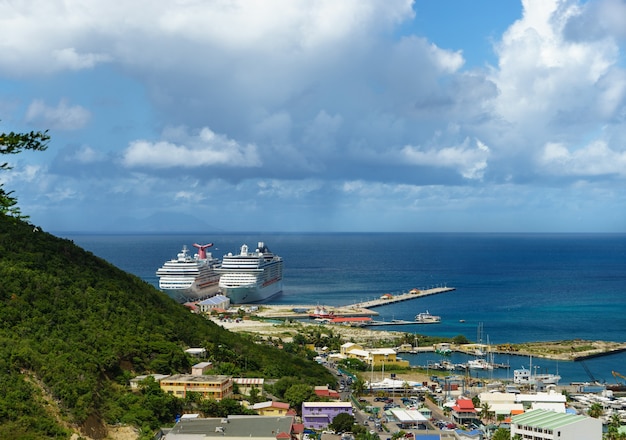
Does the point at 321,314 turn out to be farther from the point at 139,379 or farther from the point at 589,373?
the point at 139,379

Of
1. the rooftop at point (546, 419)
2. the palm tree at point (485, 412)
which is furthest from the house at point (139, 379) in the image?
the palm tree at point (485, 412)

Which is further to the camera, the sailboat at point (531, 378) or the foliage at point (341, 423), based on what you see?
the sailboat at point (531, 378)

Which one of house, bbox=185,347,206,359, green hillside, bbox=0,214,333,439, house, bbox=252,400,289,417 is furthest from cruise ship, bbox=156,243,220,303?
house, bbox=252,400,289,417

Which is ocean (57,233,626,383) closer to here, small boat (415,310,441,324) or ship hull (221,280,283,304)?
small boat (415,310,441,324)

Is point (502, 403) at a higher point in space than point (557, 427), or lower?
lower

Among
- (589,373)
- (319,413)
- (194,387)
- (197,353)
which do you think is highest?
(197,353)

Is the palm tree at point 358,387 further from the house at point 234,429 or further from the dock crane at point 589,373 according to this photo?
the dock crane at point 589,373

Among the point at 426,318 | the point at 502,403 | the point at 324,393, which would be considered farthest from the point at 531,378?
the point at 426,318
